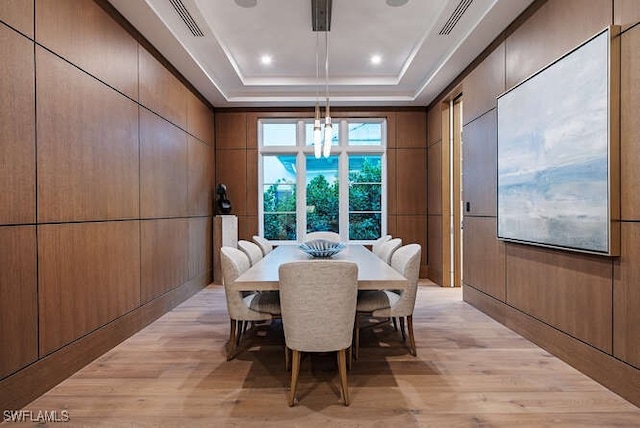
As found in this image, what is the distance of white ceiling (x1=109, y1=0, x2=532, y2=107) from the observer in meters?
3.85

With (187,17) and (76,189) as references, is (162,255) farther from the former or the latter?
(187,17)

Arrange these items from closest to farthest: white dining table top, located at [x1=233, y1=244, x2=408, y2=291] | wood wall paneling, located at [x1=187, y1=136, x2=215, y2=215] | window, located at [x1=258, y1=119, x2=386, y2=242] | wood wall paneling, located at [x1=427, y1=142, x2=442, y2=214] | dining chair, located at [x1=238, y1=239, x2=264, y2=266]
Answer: white dining table top, located at [x1=233, y1=244, x2=408, y2=291] → dining chair, located at [x1=238, y1=239, x2=264, y2=266] → wood wall paneling, located at [x1=187, y1=136, x2=215, y2=215] → wood wall paneling, located at [x1=427, y1=142, x2=442, y2=214] → window, located at [x1=258, y1=119, x2=386, y2=242]

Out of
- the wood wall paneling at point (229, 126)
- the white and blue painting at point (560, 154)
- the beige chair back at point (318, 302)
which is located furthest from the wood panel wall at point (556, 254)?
the wood wall paneling at point (229, 126)

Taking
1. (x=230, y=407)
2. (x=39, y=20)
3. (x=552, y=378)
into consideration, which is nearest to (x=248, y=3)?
(x=39, y=20)

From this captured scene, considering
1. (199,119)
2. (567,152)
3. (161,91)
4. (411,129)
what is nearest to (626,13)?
(567,152)

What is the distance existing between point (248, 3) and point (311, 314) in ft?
10.5

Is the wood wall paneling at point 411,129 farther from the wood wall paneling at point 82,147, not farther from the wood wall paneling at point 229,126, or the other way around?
the wood wall paneling at point 82,147

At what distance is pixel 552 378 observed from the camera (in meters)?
2.77

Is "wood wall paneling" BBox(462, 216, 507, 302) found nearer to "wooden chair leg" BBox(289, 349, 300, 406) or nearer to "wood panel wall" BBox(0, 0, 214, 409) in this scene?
"wooden chair leg" BBox(289, 349, 300, 406)

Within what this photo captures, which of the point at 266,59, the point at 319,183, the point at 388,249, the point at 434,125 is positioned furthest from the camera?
the point at 319,183

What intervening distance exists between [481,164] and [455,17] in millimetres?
1679

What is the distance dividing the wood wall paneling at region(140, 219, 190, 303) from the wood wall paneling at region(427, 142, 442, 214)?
395cm

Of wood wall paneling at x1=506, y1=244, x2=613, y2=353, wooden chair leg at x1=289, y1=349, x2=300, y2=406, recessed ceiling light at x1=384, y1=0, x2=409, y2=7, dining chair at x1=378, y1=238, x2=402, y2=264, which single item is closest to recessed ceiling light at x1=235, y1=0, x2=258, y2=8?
recessed ceiling light at x1=384, y1=0, x2=409, y2=7

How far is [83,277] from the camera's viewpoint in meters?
3.01
